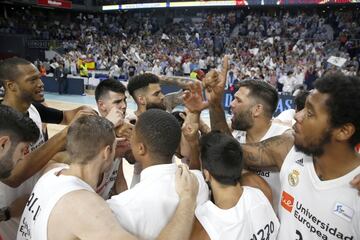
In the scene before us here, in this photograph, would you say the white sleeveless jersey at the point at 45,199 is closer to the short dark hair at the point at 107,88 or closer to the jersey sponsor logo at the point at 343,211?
the jersey sponsor logo at the point at 343,211

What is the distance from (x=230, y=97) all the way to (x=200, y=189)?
1166cm

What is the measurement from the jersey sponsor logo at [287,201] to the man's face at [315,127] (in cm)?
31

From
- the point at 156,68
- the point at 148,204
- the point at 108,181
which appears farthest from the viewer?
the point at 156,68

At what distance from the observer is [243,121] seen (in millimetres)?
2943

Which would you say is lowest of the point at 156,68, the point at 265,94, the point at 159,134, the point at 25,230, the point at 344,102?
the point at 156,68

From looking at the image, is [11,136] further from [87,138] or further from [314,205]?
[314,205]

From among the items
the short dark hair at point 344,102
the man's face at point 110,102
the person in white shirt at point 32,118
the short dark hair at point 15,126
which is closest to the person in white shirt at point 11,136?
the short dark hair at point 15,126

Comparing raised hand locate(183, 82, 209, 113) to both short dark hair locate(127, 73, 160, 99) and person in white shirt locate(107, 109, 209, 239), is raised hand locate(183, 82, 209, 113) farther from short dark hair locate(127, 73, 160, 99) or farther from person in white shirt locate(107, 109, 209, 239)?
short dark hair locate(127, 73, 160, 99)

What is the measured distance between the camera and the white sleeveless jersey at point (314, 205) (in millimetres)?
1913

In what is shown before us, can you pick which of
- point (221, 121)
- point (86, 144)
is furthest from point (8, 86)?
point (221, 121)

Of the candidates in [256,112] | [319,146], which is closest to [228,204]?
[319,146]

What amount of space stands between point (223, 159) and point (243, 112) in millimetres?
1018

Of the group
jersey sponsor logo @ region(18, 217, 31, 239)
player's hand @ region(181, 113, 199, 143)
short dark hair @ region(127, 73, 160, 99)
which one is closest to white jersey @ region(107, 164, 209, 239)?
jersey sponsor logo @ region(18, 217, 31, 239)

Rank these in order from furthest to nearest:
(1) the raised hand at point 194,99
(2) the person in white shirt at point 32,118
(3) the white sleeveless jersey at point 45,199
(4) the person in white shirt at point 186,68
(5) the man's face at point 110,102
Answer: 1. (4) the person in white shirt at point 186,68
2. (5) the man's face at point 110,102
3. (1) the raised hand at point 194,99
4. (2) the person in white shirt at point 32,118
5. (3) the white sleeveless jersey at point 45,199
